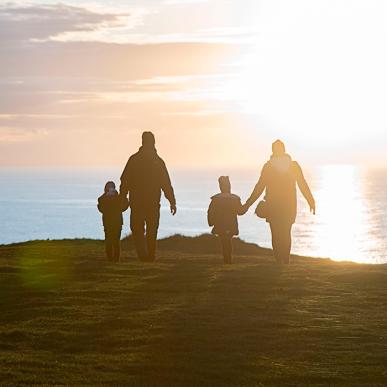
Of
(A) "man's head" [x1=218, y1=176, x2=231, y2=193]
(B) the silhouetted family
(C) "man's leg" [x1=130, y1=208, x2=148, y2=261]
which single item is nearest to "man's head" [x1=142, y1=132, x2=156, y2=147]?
(B) the silhouetted family

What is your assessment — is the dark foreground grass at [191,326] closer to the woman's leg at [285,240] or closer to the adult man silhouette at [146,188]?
the woman's leg at [285,240]

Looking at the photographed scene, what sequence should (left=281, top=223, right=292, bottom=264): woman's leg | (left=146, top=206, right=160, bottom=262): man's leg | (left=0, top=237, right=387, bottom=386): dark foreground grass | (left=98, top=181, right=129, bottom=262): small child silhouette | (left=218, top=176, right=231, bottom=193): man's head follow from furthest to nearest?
1. (left=98, top=181, right=129, bottom=262): small child silhouette
2. (left=218, top=176, right=231, bottom=193): man's head
3. (left=146, top=206, right=160, bottom=262): man's leg
4. (left=281, top=223, right=292, bottom=264): woman's leg
5. (left=0, top=237, right=387, bottom=386): dark foreground grass

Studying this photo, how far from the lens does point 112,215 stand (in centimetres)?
2547

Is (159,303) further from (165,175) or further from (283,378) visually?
(165,175)

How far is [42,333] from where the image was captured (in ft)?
47.2

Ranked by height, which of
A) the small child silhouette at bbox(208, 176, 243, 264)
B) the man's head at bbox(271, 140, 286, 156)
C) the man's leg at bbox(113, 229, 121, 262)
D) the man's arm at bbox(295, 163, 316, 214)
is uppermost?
the man's head at bbox(271, 140, 286, 156)

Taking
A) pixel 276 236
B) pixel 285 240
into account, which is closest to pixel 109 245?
pixel 276 236

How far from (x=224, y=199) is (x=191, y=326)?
33.1 feet

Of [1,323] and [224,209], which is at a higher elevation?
[224,209]

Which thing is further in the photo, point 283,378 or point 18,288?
point 18,288

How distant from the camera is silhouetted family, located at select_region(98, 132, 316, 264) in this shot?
2405 centimetres

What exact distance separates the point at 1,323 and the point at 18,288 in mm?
3603

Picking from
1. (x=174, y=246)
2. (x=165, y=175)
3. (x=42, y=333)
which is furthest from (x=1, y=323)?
(x=174, y=246)

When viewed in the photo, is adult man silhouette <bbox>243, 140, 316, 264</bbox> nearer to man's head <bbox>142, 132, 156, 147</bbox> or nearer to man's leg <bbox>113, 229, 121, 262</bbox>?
man's head <bbox>142, 132, 156, 147</bbox>
